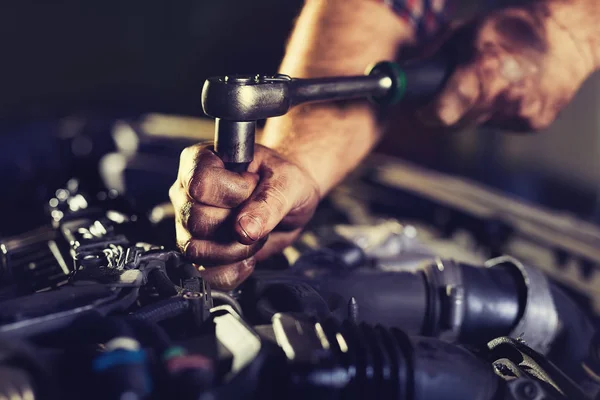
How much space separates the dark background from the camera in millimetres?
2990

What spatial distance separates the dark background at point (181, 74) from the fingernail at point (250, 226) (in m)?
2.09

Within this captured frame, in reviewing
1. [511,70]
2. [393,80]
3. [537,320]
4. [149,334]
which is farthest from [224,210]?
[511,70]

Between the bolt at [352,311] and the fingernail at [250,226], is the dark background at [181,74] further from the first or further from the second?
the bolt at [352,311]

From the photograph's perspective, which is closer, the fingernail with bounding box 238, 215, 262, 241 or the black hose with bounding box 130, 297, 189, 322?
the black hose with bounding box 130, 297, 189, 322

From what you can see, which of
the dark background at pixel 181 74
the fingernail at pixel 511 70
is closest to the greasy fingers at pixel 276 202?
the fingernail at pixel 511 70

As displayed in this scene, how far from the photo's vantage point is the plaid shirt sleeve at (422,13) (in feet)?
4.62

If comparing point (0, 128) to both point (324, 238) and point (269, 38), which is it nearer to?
point (324, 238)

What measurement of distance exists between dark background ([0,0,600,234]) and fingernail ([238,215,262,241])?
6.87ft

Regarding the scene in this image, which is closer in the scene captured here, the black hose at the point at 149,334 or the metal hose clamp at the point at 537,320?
the black hose at the point at 149,334

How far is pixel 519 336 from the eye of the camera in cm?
85

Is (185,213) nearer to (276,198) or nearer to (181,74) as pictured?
(276,198)

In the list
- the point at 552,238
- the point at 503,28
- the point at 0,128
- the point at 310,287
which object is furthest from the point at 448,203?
the point at 0,128

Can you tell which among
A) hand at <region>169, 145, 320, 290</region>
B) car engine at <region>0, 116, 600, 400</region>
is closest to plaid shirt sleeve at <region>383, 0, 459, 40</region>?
car engine at <region>0, 116, 600, 400</region>

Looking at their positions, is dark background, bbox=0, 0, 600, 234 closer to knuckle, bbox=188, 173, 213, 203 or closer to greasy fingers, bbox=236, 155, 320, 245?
greasy fingers, bbox=236, 155, 320, 245
